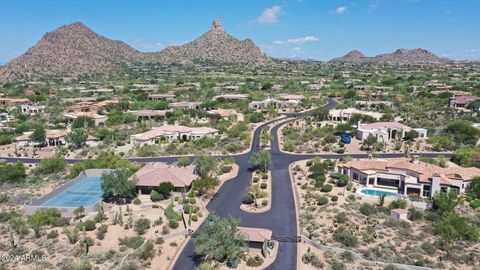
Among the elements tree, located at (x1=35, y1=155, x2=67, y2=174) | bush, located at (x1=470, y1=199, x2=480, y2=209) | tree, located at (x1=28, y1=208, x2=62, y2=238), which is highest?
tree, located at (x1=35, y1=155, x2=67, y2=174)

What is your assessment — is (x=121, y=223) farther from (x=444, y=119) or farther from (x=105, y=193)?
(x=444, y=119)

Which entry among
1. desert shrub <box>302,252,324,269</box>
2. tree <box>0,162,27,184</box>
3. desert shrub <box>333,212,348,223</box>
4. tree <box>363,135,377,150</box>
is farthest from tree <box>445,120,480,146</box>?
tree <box>0,162,27,184</box>

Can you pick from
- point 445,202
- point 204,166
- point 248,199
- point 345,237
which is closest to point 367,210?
point 345,237

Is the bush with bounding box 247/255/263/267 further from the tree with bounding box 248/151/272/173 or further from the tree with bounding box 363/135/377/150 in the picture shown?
the tree with bounding box 363/135/377/150

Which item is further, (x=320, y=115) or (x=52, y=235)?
(x=320, y=115)

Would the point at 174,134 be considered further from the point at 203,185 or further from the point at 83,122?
the point at 203,185

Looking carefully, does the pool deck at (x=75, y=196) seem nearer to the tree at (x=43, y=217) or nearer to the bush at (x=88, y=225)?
the tree at (x=43, y=217)

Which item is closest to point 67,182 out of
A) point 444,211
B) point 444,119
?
point 444,211
